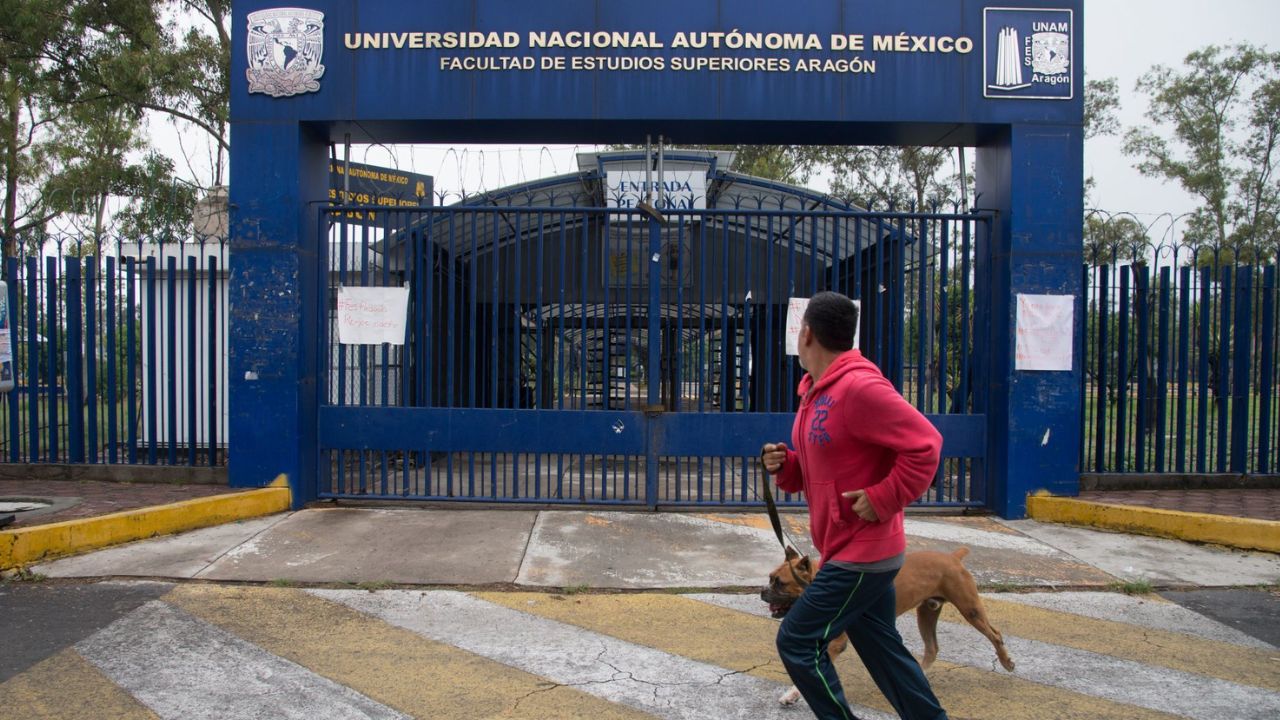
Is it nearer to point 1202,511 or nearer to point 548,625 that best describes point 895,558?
point 548,625

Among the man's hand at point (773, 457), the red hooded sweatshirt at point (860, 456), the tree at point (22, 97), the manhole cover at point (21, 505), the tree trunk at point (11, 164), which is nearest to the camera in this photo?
the red hooded sweatshirt at point (860, 456)

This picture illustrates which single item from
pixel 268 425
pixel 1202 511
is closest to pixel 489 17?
pixel 268 425

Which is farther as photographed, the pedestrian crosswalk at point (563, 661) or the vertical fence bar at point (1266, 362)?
the vertical fence bar at point (1266, 362)

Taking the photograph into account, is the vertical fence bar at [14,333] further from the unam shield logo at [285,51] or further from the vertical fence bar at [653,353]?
the vertical fence bar at [653,353]

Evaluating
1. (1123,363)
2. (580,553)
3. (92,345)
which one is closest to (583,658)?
(580,553)

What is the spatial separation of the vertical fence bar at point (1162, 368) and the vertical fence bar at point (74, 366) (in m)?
10.0

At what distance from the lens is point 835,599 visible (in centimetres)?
288

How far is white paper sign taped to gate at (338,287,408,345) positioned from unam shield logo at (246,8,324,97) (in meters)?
1.80

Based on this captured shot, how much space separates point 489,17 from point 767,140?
2.71 metres

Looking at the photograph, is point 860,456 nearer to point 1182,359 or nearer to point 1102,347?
point 1102,347


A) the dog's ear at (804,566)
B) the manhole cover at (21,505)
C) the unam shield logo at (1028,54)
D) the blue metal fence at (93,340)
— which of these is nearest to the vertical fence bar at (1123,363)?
the unam shield logo at (1028,54)

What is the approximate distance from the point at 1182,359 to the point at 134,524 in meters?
8.87

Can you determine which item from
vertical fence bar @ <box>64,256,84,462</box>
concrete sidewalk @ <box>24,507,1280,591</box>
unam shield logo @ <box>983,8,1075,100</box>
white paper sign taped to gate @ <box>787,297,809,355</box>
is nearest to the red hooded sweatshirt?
concrete sidewalk @ <box>24,507,1280,591</box>

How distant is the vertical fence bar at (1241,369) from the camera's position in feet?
26.9
